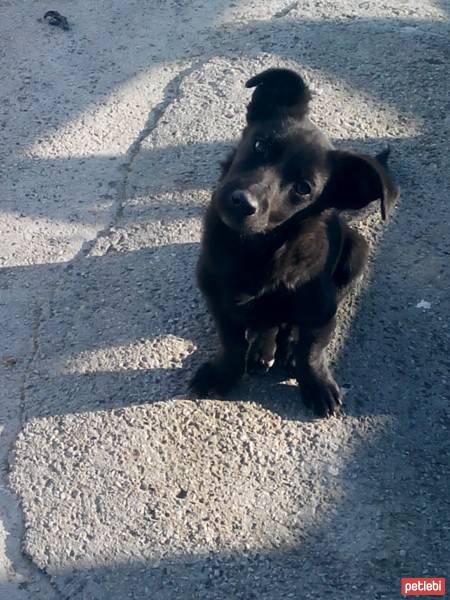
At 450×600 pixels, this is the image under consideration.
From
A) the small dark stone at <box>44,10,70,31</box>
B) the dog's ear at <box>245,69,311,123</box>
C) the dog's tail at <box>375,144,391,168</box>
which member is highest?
the dog's ear at <box>245,69,311,123</box>

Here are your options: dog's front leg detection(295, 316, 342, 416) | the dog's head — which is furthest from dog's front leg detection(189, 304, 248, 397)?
the dog's head

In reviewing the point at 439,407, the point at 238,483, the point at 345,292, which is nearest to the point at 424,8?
the point at 345,292

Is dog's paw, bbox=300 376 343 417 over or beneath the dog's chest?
beneath

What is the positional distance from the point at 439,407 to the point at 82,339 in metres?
1.50

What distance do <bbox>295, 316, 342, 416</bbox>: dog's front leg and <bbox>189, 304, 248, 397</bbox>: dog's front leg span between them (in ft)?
0.74

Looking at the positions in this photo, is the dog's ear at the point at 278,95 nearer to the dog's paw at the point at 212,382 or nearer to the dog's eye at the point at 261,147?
the dog's eye at the point at 261,147

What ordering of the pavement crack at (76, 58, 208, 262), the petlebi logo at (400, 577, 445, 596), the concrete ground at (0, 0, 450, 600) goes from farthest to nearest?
the pavement crack at (76, 58, 208, 262) → the concrete ground at (0, 0, 450, 600) → the petlebi logo at (400, 577, 445, 596)

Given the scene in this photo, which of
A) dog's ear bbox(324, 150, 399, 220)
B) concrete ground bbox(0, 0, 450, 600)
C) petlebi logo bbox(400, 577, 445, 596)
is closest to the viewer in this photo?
petlebi logo bbox(400, 577, 445, 596)

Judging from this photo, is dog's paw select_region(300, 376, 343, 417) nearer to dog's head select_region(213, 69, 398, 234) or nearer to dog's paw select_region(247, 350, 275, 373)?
dog's paw select_region(247, 350, 275, 373)

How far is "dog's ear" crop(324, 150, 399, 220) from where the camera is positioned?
3.11 metres

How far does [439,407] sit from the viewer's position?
11.4ft

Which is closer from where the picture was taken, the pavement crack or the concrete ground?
the concrete ground

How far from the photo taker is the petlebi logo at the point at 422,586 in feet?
9.42

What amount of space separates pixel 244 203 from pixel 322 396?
3.00 feet
